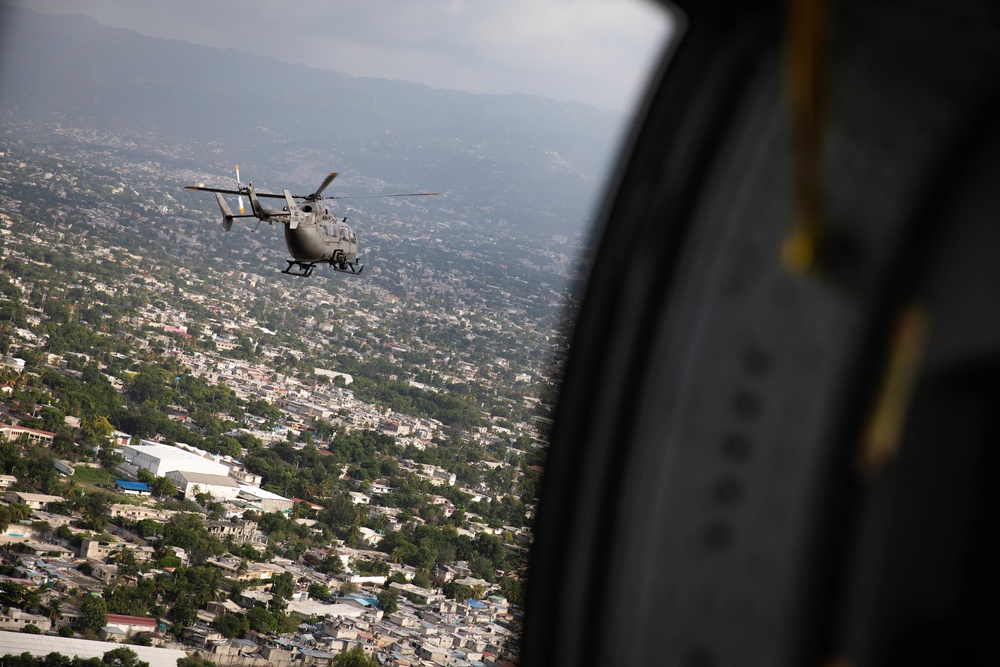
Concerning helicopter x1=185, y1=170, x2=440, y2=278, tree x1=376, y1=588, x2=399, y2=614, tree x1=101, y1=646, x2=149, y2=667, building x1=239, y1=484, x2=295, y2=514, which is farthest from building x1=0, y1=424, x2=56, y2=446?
helicopter x1=185, y1=170, x2=440, y2=278

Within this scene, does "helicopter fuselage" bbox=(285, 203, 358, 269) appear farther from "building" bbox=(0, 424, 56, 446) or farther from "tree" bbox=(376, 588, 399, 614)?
"building" bbox=(0, 424, 56, 446)

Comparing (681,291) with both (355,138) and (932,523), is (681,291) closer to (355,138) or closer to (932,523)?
(932,523)

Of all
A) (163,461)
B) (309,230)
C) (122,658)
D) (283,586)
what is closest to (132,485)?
(163,461)

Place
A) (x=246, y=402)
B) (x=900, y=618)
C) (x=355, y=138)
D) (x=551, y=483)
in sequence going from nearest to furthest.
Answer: (x=900, y=618) → (x=551, y=483) → (x=246, y=402) → (x=355, y=138)

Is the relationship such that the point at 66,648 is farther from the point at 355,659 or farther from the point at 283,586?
the point at 355,659

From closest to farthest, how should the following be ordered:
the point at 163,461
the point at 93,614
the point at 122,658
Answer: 1. the point at 122,658
2. the point at 93,614
3. the point at 163,461

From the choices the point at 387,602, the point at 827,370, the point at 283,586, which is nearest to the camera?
the point at 827,370

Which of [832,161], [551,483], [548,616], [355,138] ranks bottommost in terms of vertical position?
[548,616]

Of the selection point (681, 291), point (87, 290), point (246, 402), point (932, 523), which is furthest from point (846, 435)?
point (87, 290)
